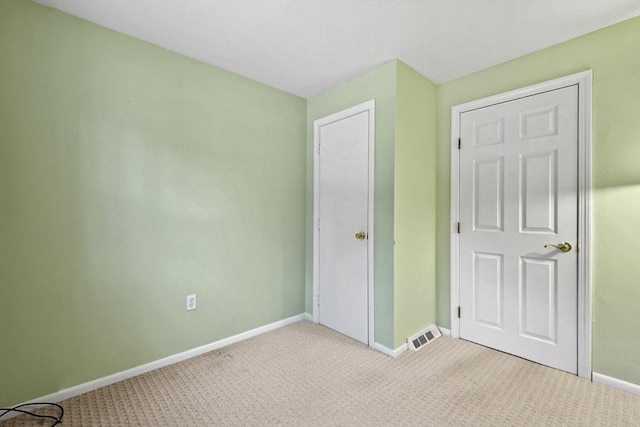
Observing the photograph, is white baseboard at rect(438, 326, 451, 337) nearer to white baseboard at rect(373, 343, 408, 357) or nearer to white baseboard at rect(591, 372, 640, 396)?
white baseboard at rect(373, 343, 408, 357)

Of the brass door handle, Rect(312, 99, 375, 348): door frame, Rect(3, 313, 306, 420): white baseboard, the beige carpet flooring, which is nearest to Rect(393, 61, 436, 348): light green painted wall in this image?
Rect(312, 99, 375, 348): door frame

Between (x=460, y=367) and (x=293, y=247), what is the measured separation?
172cm

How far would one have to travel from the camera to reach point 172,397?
1.77m

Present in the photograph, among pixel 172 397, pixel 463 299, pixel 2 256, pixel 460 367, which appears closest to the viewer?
pixel 2 256

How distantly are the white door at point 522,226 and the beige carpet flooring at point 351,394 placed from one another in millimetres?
205

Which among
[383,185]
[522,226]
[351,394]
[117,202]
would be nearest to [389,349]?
[351,394]

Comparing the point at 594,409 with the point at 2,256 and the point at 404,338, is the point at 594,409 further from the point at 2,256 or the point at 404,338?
the point at 2,256

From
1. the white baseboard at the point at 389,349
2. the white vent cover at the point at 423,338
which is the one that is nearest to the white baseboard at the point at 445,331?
the white vent cover at the point at 423,338

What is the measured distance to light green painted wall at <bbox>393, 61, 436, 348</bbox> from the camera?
2.30 metres

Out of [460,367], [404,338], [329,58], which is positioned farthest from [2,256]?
[460,367]

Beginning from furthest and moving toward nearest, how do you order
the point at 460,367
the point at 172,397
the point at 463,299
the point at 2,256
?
1. the point at 463,299
2. the point at 460,367
3. the point at 172,397
4. the point at 2,256

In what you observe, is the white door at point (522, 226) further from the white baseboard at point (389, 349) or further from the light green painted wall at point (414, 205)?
the white baseboard at point (389, 349)

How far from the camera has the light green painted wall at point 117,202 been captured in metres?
1.62

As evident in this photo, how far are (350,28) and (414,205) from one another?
1.40 meters
